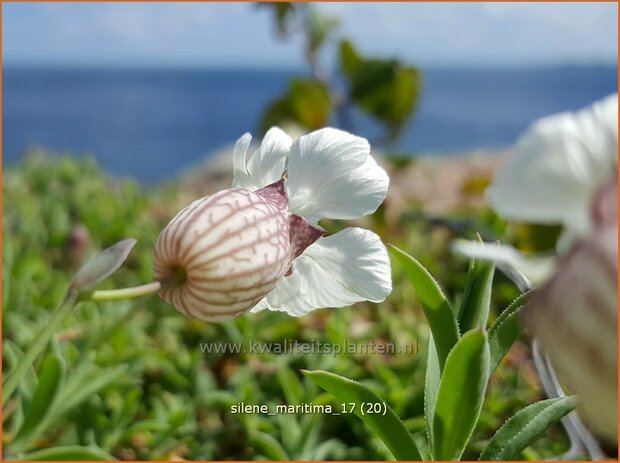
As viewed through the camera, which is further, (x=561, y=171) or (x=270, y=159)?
(x=270, y=159)

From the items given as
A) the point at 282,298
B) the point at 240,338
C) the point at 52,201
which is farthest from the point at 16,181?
the point at 282,298

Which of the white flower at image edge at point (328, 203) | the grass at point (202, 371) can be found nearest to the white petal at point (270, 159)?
the white flower at image edge at point (328, 203)

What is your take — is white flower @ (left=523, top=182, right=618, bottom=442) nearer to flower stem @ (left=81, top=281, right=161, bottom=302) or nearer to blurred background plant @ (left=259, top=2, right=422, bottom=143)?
flower stem @ (left=81, top=281, right=161, bottom=302)

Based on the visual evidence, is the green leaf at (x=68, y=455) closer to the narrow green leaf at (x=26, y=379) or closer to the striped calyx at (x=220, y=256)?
the narrow green leaf at (x=26, y=379)

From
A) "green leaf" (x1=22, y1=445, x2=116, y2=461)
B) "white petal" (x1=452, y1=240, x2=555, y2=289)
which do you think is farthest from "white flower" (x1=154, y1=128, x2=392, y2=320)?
"green leaf" (x1=22, y1=445, x2=116, y2=461)

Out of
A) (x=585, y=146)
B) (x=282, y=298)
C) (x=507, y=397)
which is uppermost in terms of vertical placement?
(x=585, y=146)

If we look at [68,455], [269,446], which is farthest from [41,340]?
[269,446]

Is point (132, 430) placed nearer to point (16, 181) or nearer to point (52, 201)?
point (52, 201)

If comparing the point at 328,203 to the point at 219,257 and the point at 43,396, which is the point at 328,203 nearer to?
the point at 219,257
